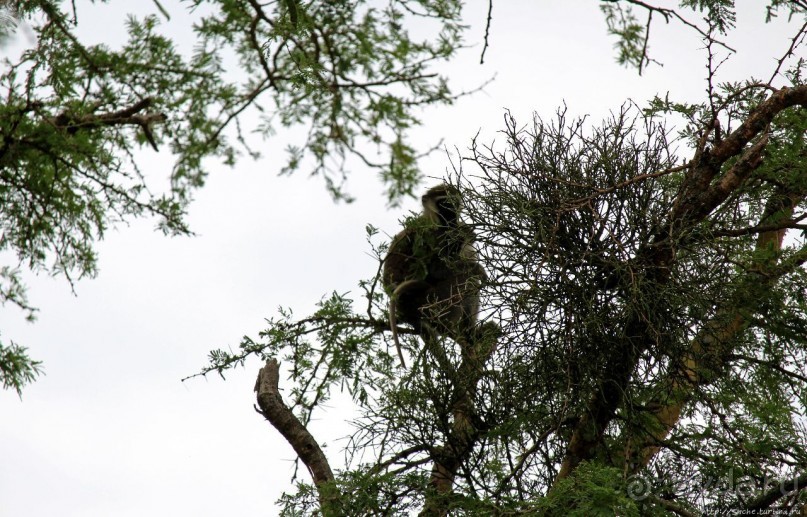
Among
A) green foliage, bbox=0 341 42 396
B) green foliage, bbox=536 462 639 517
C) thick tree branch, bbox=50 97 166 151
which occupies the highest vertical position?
thick tree branch, bbox=50 97 166 151

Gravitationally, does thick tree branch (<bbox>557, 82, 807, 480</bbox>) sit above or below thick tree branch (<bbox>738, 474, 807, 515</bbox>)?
above

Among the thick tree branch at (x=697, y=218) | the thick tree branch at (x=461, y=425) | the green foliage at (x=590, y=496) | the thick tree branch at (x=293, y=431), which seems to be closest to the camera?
the green foliage at (x=590, y=496)

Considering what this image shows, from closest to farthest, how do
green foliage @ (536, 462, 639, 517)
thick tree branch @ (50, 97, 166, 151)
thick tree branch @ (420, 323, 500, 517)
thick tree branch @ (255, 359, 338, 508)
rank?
green foliage @ (536, 462, 639, 517), thick tree branch @ (420, 323, 500, 517), thick tree branch @ (255, 359, 338, 508), thick tree branch @ (50, 97, 166, 151)

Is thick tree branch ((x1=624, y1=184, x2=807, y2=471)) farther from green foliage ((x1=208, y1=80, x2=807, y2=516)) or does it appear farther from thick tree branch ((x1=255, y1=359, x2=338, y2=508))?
thick tree branch ((x1=255, y1=359, x2=338, y2=508))

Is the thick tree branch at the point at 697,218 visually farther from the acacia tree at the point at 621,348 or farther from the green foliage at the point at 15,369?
the green foliage at the point at 15,369

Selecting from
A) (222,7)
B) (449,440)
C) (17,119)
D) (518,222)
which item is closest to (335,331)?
(449,440)

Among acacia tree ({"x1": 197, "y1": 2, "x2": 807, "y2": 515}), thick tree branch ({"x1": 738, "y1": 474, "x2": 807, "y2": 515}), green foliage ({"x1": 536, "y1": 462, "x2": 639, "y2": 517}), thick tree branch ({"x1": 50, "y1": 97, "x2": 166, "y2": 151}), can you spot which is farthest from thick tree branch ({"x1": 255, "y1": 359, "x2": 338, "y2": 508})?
thick tree branch ({"x1": 50, "y1": 97, "x2": 166, "y2": 151})

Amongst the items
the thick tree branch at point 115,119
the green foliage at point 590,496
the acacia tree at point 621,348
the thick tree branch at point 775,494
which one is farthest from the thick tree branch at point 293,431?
the thick tree branch at point 115,119

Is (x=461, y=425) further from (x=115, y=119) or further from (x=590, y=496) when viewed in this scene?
(x=115, y=119)

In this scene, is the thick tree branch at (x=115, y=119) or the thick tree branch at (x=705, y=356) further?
the thick tree branch at (x=115, y=119)

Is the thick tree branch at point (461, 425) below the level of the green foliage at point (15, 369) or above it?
below

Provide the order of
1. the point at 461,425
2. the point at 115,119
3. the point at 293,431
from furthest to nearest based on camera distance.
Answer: the point at 115,119
the point at 293,431
the point at 461,425

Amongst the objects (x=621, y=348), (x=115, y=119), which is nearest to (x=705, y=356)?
(x=621, y=348)

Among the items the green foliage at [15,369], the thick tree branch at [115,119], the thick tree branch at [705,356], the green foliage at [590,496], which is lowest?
the green foliage at [590,496]
